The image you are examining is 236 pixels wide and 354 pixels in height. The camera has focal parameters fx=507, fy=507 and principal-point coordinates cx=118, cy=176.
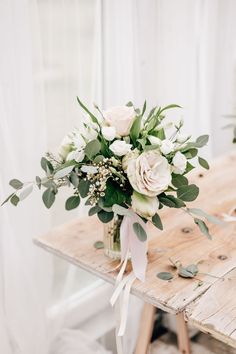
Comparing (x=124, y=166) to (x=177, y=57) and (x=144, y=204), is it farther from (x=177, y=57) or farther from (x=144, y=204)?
(x=177, y=57)

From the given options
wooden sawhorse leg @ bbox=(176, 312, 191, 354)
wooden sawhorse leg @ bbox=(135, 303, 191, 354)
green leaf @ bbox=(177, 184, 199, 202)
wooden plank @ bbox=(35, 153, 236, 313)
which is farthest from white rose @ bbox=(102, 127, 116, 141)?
wooden sawhorse leg @ bbox=(176, 312, 191, 354)

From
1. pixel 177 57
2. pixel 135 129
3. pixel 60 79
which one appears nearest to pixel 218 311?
pixel 135 129

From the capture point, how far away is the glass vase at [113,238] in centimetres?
134

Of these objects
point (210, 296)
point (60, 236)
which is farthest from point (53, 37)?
point (210, 296)

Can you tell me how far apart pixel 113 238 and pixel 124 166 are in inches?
9.5

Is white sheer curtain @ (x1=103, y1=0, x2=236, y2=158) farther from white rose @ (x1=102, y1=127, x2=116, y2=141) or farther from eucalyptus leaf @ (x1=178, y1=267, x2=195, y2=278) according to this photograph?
eucalyptus leaf @ (x1=178, y1=267, x2=195, y2=278)

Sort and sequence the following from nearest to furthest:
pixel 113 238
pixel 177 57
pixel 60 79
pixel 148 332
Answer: pixel 113 238 → pixel 148 332 → pixel 60 79 → pixel 177 57

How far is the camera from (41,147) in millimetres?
1724

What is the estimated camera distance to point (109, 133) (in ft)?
3.95

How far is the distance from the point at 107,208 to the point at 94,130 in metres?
0.19

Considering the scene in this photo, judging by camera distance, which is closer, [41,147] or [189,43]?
[41,147]

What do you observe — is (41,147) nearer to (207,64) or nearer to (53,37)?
(53,37)

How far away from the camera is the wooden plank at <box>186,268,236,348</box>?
1090 millimetres

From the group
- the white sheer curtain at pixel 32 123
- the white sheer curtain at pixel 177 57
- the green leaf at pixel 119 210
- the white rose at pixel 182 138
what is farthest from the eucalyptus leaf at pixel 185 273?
the white sheer curtain at pixel 177 57
